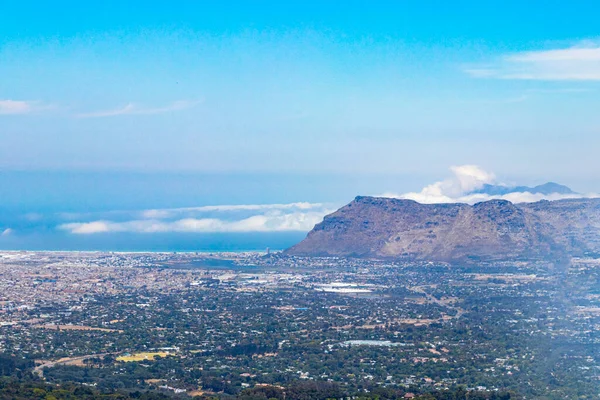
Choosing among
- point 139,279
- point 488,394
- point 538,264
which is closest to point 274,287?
point 139,279

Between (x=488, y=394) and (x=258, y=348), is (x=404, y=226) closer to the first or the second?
(x=258, y=348)

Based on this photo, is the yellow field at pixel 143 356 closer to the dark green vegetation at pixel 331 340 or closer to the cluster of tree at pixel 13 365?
the dark green vegetation at pixel 331 340

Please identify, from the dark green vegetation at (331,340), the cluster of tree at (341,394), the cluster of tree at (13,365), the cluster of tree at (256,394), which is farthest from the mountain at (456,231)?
the cluster of tree at (13,365)

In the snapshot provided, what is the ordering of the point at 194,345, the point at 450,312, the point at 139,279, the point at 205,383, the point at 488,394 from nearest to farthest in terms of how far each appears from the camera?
the point at 488,394 → the point at 205,383 → the point at 194,345 → the point at 450,312 → the point at 139,279

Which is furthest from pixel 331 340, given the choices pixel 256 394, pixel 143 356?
pixel 256 394

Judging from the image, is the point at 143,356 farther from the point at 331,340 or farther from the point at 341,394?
the point at 341,394

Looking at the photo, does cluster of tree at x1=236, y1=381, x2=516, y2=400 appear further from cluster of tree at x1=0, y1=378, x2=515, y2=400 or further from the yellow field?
the yellow field

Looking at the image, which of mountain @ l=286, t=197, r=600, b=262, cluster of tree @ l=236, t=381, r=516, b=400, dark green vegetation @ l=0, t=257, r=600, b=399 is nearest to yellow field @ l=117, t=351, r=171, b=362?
dark green vegetation @ l=0, t=257, r=600, b=399
